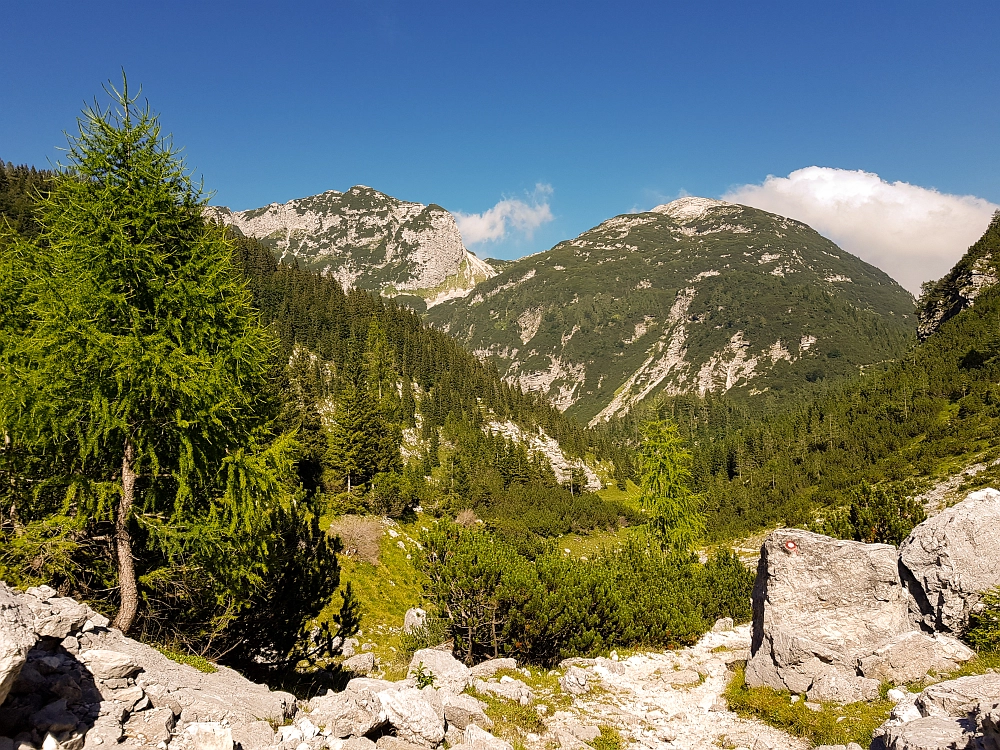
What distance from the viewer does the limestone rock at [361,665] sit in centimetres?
1460

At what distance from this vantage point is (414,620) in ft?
60.3

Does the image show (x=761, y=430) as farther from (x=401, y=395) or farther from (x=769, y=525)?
(x=401, y=395)

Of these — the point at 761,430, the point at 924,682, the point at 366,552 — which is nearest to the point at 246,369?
the point at 924,682

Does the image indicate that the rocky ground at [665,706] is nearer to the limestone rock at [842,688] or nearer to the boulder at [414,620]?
the limestone rock at [842,688]

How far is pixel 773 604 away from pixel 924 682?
3.27 metres

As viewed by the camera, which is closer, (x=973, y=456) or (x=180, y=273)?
(x=180, y=273)

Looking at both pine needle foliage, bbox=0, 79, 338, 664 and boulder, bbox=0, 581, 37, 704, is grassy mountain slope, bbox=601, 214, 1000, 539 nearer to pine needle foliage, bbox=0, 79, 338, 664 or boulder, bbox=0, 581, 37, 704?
pine needle foliage, bbox=0, 79, 338, 664

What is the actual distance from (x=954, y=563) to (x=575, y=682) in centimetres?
1022

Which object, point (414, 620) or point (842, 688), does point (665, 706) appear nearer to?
point (842, 688)

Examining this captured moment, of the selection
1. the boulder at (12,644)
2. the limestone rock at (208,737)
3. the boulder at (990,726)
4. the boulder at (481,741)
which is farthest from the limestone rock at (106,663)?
the boulder at (990,726)

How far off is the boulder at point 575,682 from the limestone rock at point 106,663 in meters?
10.7

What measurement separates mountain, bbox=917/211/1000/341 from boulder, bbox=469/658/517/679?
12173 centimetres

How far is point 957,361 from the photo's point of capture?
77125mm

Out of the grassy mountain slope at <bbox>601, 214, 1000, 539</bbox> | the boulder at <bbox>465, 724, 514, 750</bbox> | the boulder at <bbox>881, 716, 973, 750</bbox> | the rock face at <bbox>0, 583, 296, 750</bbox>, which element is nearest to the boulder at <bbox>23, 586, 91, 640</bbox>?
the rock face at <bbox>0, 583, 296, 750</bbox>
